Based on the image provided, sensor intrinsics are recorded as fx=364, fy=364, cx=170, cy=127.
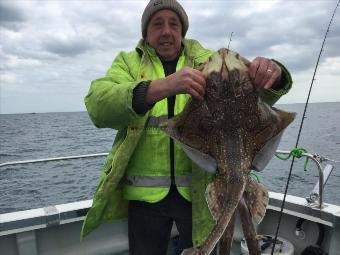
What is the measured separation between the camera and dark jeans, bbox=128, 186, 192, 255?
3012 millimetres

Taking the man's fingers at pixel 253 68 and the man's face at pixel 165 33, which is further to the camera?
the man's face at pixel 165 33

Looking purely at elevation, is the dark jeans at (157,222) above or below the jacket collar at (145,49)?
below

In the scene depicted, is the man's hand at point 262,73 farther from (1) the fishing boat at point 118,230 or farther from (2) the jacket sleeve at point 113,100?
(1) the fishing boat at point 118,230

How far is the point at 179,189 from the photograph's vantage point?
2934 millimetres

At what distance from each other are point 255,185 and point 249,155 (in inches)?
7.7

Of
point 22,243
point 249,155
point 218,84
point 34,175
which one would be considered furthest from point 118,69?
A: point 34,175

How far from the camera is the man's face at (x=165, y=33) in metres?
3.00

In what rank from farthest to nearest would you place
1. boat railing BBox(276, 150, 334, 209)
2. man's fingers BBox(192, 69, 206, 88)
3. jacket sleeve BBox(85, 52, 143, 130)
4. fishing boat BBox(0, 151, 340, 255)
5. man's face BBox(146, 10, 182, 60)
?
boat railing BBox(276, 150, 334, 209) < fishing boat BBox(0, 151, 340, 255) < man's face BBox(146, 10, 182, 60) < jacket sleeve BBox(85, 52, 143, 130) < man's fingers BBox(192, 69, 206, 88)

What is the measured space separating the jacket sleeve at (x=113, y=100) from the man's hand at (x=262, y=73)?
0.79 m

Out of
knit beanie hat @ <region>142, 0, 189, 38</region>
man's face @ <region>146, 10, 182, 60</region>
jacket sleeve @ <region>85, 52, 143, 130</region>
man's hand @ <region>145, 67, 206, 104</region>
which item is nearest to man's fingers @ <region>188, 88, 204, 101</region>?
man's hand @ <region>145, 67, 206, 104</region>

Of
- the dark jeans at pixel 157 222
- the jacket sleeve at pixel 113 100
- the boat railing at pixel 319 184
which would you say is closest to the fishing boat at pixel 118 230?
the boat railing at pixel 319 184

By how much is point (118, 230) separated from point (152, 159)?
224cm

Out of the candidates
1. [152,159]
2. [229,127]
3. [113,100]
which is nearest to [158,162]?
[152,159]

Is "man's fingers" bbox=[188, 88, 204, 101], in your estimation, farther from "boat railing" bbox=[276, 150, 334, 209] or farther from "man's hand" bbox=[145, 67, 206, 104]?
"boat railing" bbox=[276, 150, 334, 209]
